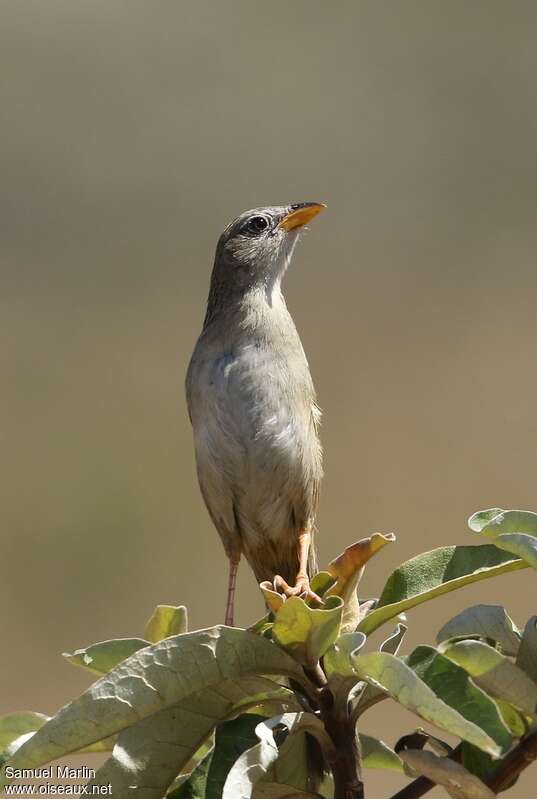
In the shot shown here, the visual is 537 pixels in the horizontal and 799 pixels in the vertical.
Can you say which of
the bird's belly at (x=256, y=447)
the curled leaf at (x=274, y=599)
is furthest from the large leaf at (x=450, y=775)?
the bird's belly at (x=256, y=447)

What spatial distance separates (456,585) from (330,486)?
825 cm

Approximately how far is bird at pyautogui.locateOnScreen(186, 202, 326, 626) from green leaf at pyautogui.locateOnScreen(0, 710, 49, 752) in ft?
4.95

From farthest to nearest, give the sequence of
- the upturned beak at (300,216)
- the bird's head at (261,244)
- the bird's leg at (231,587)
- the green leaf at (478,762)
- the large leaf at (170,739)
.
A: 1. the upturned beak at (300,216)
2. the bird's head at (261,244)
3. the bird's leg at (231,587)
4. the large leaf at (170,739)
5. the green leaf at (478,762)

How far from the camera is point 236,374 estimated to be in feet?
13.2

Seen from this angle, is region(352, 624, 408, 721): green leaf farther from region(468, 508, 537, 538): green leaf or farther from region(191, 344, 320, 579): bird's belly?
region(191, 344, 320, 579): bird's belly

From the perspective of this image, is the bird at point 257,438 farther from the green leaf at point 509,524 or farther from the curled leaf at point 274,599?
the green leaf at point 509,524

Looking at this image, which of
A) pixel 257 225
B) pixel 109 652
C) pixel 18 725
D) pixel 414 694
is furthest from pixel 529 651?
pixel 257 225

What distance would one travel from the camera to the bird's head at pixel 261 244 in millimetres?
4668

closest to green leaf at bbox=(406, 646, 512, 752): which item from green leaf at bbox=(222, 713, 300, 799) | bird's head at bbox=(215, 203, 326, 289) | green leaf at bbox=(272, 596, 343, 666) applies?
green leaf at bbox=(272, 596, 343, 666)

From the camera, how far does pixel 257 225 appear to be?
482cm

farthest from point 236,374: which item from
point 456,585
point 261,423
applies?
point 456,585

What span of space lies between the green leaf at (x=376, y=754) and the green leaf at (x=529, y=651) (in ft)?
1.33

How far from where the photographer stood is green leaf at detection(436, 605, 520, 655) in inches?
78.5

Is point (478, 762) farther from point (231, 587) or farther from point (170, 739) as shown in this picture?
point (231, 587)
